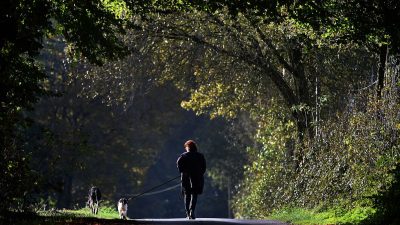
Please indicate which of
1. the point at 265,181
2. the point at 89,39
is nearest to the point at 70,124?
the point at 265,181

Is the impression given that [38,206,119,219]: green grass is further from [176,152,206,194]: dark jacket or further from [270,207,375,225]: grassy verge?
[270,207,375,225]: grassy verge

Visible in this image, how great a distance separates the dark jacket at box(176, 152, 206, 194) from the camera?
20797 millimetres

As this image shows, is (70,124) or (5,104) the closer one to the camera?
(5,104)

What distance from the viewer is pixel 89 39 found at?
19125mm

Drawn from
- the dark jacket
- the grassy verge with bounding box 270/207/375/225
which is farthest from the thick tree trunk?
the dark jacket

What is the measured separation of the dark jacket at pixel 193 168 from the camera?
2080 cm

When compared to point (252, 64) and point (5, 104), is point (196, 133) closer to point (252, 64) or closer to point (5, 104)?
point (252, 64)

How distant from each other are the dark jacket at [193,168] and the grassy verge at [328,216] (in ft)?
8.02

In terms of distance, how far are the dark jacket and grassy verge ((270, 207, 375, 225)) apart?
245 centimetres

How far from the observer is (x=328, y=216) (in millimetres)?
19344

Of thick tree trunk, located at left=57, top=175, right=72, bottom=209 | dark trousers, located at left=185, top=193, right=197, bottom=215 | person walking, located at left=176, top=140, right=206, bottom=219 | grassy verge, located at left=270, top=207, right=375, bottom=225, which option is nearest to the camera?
grassy verge, located at left=270, top=207, right=375, bottom=225

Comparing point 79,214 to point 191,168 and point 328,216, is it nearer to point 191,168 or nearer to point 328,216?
point 191,168

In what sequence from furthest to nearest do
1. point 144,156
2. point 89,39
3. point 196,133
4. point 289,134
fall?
point 196,133 < point 144,156 < point 289,134 < point 89,39

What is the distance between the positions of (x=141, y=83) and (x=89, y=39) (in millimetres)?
13139
